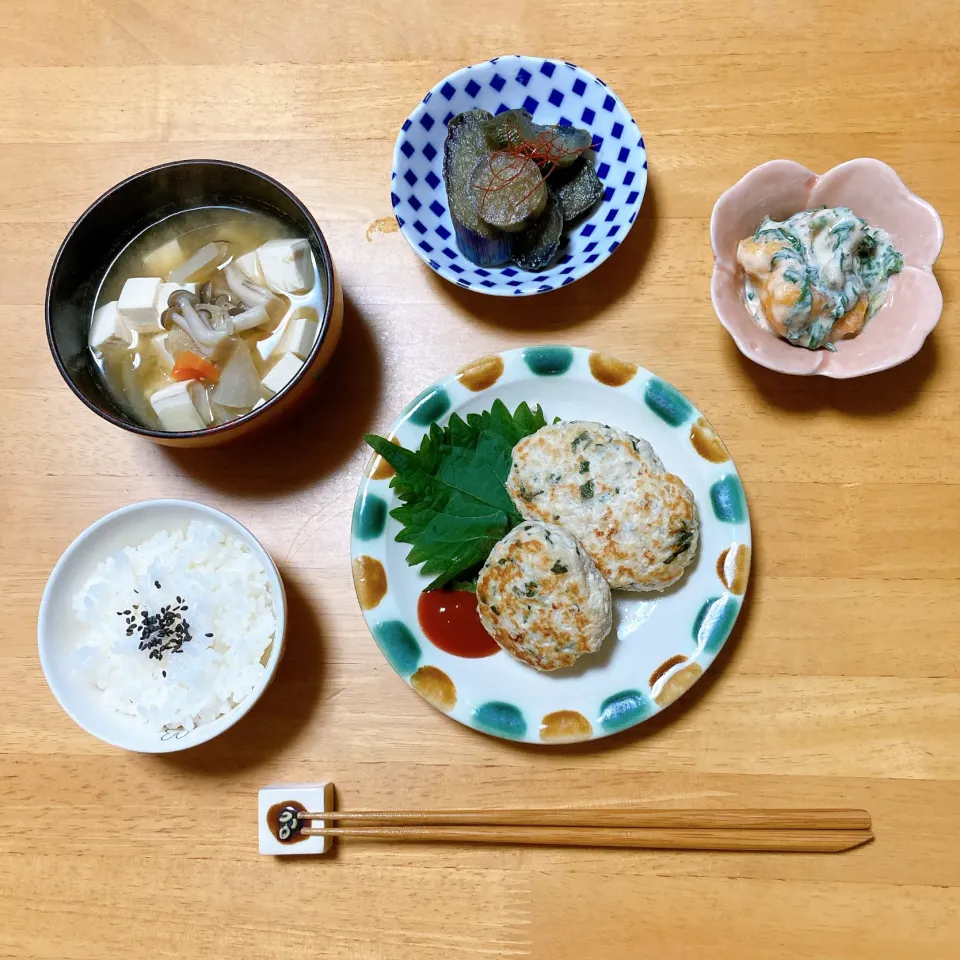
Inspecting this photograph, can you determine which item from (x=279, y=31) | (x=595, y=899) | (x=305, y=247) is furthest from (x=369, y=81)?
(x=595, y=899)

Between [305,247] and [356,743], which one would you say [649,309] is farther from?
[356,743]

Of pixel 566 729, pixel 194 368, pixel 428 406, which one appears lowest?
pixel 566 729

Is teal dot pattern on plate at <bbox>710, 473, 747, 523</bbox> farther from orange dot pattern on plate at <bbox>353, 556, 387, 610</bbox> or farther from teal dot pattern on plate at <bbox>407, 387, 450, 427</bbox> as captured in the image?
orange dot pattern on plate at <bbox>353, 556, 387, 610</bbox>

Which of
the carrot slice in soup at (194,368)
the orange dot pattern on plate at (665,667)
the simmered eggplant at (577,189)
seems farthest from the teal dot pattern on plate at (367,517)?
the simmered eggplant at (577,189)

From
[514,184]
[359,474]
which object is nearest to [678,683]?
[359,474]

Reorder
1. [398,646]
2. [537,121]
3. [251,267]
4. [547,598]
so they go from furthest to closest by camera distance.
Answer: [537,121] → [251,267] → [398,646] → [547,598]

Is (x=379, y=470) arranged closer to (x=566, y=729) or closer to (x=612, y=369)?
(x=612, y=369)
